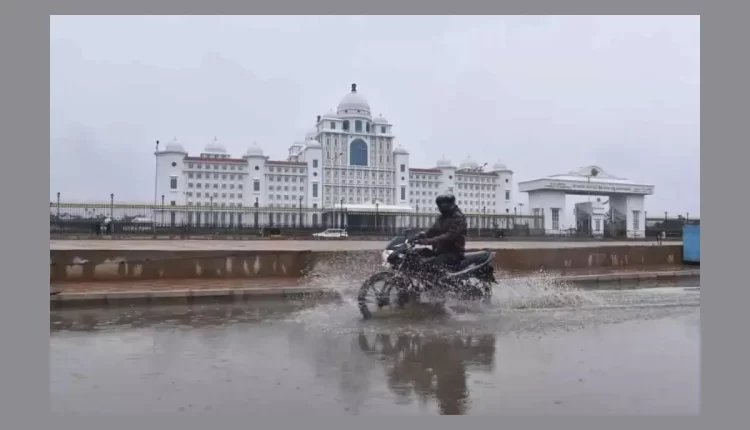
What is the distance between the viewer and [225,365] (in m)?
4.49

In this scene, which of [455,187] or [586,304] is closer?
[586,304]

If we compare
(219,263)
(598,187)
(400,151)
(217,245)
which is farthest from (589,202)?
(219,263)

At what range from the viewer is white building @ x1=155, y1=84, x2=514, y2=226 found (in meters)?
82.2

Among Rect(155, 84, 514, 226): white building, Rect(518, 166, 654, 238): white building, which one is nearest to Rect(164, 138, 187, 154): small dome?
Rect(155, 84, 514, 226): white building

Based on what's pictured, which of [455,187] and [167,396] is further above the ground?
[455,187]

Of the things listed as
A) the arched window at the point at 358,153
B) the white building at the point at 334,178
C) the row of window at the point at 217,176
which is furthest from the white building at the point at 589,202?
the row of window at the point at 217,176

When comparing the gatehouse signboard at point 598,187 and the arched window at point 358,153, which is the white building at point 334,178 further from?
the gatehouse signboard at point 598,187

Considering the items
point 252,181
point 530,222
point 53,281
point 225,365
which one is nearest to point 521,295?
point 225,365

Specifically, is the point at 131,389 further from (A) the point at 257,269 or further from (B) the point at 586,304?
(A) the point at 257,269

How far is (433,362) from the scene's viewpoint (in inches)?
179

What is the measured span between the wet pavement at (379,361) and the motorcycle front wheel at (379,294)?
198mm

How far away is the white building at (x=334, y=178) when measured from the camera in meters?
82.2

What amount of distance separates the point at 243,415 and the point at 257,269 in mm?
7648

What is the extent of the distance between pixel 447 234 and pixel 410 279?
2.26 ft
